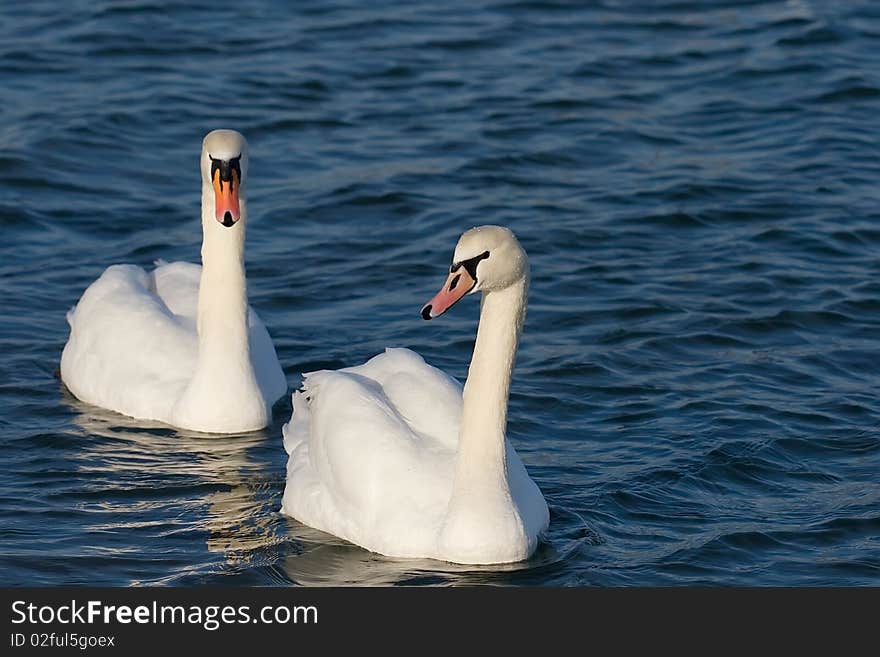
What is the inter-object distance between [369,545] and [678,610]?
1704 millimetres

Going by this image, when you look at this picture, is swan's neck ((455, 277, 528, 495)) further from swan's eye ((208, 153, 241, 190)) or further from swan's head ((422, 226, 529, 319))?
swan's eye ((208, 153, 241, 190))

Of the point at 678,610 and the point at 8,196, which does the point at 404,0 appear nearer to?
the point at 8,196

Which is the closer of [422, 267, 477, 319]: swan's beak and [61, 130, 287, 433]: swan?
[422, 267, 477, 319]: swan's beak

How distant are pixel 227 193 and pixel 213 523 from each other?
2101 millimetres

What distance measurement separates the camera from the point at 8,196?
15812mm

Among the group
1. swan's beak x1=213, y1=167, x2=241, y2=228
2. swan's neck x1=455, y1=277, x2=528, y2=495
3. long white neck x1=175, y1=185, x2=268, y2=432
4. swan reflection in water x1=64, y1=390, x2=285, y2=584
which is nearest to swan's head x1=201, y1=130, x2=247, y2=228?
swan's beak x1=213, y1=167, x2=241, y2=228

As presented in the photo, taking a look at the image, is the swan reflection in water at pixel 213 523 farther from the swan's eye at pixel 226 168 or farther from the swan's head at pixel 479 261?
the swan's eye at pixel 226 168

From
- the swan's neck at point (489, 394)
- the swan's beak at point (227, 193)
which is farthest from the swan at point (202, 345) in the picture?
the swan's neck at point (489, 394)

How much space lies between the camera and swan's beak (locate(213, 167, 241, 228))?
11.0 m

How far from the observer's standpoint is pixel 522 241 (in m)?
14.9

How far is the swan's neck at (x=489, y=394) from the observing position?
909 cm

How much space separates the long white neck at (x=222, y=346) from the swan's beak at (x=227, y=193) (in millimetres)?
322

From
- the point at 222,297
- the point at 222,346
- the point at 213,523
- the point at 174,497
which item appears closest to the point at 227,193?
the point at 222,297

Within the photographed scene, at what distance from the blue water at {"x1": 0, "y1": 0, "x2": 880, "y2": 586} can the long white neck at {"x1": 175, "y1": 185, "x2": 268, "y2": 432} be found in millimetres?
155
